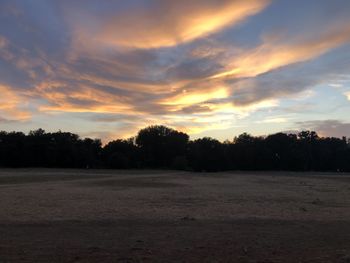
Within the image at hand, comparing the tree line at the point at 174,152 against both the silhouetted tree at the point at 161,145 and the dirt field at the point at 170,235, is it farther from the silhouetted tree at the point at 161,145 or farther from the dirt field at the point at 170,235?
the dirt field at the point at 170,235

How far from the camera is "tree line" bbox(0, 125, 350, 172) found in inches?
4434

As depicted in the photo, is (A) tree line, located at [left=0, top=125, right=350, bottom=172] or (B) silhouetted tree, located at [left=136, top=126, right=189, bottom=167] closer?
(A) tree line, located at [left=0, top=125, right=350, bottom=172]

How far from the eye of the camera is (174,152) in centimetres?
14838

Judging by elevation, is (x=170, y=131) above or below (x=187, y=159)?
above

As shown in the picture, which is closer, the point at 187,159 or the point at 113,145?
the point at 113,145

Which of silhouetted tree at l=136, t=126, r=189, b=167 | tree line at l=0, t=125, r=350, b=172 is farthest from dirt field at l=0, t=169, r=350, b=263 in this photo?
silhouetted tree at l=136, t=126, r=189, b=167

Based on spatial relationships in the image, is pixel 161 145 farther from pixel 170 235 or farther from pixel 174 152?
pixel 170 235

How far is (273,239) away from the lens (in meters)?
13.3

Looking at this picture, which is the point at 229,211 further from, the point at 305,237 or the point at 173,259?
the point at 173,259

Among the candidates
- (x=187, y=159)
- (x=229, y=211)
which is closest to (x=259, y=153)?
(x=187, y=159)

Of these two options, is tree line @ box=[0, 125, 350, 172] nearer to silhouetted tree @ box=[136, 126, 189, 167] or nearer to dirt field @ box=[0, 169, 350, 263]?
silhouetted tree @ box=[136, 126, 189, 167]

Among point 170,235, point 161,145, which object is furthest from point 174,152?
point 170,235

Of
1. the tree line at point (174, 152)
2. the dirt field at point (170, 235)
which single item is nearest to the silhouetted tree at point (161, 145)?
the tree line at point (174, 152)

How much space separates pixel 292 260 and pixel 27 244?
6.42 meters
